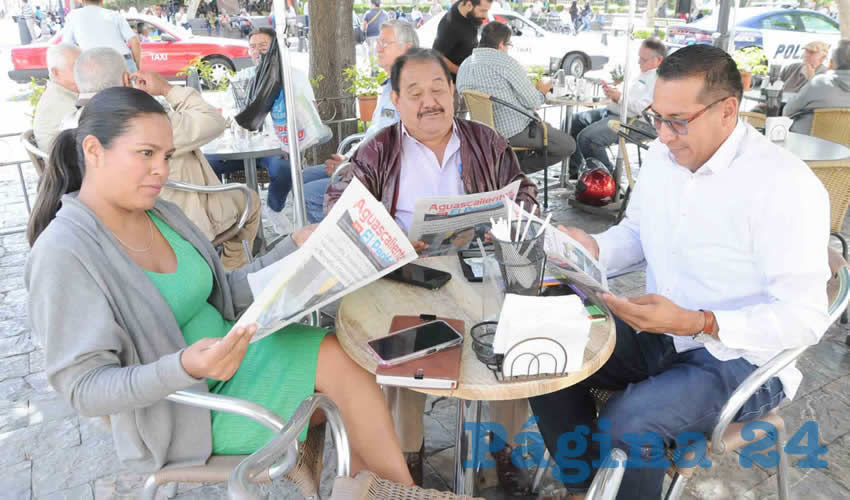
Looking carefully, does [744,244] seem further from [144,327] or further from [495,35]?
[495,35]

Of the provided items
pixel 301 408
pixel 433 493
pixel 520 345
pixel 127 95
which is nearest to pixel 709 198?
pixel 520 345

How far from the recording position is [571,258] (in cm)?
151

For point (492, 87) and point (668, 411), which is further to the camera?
point (492, 87)

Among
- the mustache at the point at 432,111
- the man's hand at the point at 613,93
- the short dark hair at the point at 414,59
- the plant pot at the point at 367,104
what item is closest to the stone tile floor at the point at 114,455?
the mustache at the point at 432,111

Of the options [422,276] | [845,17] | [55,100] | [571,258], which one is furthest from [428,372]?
[845,17]

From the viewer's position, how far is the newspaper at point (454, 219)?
6.35ft

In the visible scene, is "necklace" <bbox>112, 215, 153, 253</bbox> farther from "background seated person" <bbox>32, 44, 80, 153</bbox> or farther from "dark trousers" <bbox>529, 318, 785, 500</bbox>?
"background seated person" <bbox>32, 44, 80, 153</bbox>

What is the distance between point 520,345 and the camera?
128 centimetres

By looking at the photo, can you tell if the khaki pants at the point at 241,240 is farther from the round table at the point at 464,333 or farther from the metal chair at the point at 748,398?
the metal chair at the point at 748,398

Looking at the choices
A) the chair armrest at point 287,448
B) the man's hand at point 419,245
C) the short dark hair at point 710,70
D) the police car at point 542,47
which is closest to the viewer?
the chair armrest at point 287,448

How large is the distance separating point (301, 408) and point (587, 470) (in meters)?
0.95

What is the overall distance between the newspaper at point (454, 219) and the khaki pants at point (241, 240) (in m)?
1.41

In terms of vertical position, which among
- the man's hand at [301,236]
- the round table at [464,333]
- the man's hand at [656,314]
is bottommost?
the round table at [464,333]

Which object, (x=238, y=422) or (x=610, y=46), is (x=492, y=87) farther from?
(x=610, y=46)
